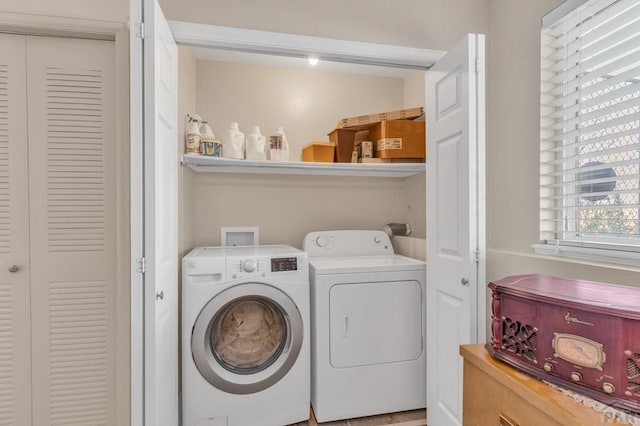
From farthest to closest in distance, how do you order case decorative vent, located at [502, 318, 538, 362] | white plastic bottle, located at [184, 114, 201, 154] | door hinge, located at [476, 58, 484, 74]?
white plastic bottle, located at [184, 114, 201, 154] < door hinge, located at [476, 58, 484, 74] < case decorative vent, located at [502, 318, 538, 362]

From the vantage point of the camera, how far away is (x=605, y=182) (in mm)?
1411

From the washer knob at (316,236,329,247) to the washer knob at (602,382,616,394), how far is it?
6.40 feet

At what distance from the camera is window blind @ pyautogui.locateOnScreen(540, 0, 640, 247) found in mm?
1305

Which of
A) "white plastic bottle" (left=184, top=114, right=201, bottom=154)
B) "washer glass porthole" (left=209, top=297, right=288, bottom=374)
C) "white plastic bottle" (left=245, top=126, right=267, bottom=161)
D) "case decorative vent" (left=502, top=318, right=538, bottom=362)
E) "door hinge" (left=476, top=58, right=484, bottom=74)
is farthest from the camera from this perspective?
"white plastic bottle" (left=245, top=126, right=267, bottom=161)

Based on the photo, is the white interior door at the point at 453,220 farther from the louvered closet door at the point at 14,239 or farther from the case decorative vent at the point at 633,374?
the louvered closet door at the point at 14,239

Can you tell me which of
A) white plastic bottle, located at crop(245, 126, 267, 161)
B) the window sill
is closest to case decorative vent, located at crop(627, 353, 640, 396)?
the window sill

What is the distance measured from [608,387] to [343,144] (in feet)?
6.68

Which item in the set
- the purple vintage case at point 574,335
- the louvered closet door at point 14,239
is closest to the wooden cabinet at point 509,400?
the purple vintage case at point 574,335

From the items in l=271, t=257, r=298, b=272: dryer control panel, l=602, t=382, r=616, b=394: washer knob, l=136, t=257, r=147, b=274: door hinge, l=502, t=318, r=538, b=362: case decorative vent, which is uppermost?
l=136, t=257, r=147, b=274: door hinge

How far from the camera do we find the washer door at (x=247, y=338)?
181 centimetres

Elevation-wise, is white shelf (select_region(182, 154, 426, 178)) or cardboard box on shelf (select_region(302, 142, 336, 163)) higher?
cardboard box on shelf (select_region(302, 142, 336, 163))

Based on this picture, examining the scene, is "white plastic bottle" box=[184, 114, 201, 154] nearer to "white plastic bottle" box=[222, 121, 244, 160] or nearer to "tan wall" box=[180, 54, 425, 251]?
"white plastic bottle" box=[222, 121, 244, 160]

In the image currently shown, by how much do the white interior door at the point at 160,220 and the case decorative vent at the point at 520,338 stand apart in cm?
121

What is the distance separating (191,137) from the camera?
6.72 feet
